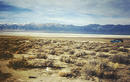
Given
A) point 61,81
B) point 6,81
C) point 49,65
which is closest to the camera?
point 6,81

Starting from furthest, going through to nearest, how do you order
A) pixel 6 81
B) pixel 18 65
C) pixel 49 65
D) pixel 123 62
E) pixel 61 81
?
pixel 123 62 < pixel 49 65 < pixel 18 65 < pixel 61 81 < pixel 6 81

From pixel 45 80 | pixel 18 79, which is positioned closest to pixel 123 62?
pixel 45 80

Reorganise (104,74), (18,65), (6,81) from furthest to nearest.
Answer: (18,65)
(104,74)
(6,81)

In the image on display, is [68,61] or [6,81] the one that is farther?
[68,61]

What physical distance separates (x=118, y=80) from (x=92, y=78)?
4.22 feet

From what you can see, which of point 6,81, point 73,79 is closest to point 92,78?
point 73,79

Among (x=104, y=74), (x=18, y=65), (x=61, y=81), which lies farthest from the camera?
(x=18, y=65)

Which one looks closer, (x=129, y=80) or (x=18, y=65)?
(x=129, y=80)

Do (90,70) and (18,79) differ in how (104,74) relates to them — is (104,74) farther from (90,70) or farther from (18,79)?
(18,79)

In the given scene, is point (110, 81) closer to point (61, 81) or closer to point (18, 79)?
point (61, 81)

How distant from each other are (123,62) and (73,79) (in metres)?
5.99

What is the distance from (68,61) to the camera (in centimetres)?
950

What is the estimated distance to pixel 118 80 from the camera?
5.47m

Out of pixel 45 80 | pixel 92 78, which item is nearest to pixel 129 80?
pixel 92 78
